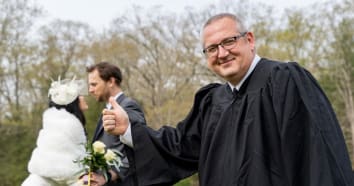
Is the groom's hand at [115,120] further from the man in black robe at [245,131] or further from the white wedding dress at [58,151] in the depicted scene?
the white wedding dress at [58,151]

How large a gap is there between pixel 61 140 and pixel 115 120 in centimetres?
208

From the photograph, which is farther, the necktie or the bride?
the bride

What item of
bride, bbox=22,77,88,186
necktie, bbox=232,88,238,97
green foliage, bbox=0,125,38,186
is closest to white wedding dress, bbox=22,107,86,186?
bride, bbox=22,77,88,186

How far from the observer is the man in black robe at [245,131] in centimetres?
230

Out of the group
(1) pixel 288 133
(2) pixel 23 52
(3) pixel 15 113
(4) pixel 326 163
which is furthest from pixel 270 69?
(2) pixel 23 52

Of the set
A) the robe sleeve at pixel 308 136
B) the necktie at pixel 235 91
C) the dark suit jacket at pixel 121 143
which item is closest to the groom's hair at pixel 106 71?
the dark suit jacket at pixel 121 143

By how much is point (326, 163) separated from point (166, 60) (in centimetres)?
2658

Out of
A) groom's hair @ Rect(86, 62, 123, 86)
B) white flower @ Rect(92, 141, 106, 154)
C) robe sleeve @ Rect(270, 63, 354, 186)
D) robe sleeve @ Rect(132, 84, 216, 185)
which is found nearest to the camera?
robe sleeve @ Rect(270, 63, 354, 186)

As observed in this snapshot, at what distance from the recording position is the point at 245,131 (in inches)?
97.9

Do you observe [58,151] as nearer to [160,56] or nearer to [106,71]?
[106,71]

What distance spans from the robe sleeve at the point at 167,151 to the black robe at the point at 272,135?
0.04 meters

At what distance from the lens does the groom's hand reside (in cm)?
287

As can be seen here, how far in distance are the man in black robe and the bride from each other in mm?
1930

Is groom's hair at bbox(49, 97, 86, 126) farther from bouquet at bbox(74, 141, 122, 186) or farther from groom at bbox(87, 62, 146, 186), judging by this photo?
bouquet at bbox(74, 141, 122, 186)
